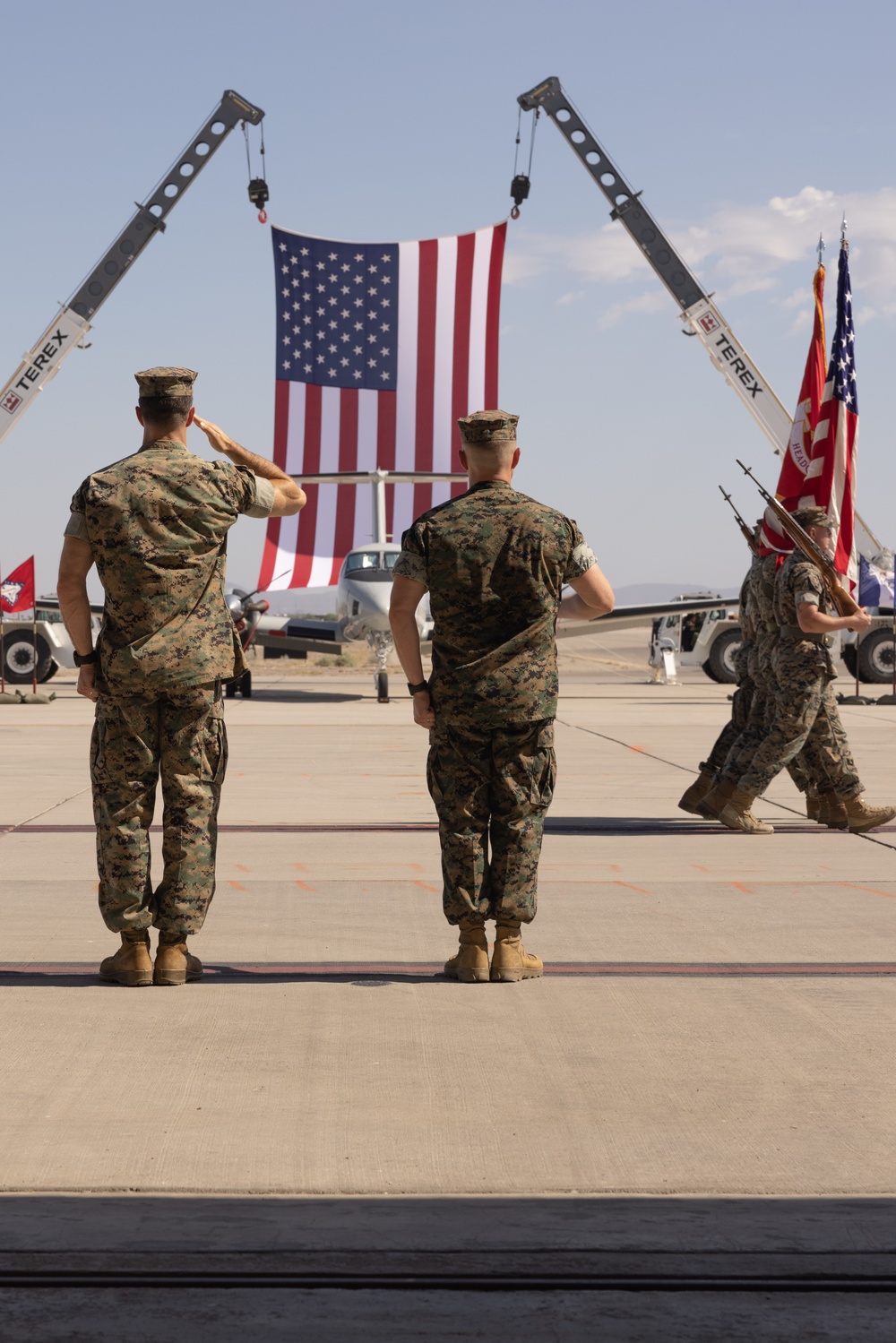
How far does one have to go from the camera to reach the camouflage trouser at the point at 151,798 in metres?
4.73

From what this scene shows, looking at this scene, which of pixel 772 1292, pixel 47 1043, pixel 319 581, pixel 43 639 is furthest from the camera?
pixel 319 581

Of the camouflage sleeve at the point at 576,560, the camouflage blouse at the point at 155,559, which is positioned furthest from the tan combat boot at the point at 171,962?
the camouflage sleeve at the point at 576,560

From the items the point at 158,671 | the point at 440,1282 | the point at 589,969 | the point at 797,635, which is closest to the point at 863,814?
the point at 797,635

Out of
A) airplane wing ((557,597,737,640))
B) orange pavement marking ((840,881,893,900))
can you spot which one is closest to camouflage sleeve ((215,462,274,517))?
orange pavement marking ((840,881,893,900))

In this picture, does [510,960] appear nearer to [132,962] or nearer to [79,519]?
[132,962]

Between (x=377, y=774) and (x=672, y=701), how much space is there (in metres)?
11.9

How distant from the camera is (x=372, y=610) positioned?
23.4 m

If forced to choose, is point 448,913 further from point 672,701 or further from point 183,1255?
point 672,701

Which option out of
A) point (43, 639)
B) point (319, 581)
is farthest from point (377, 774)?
point (319, 581)

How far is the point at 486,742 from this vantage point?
4832mm

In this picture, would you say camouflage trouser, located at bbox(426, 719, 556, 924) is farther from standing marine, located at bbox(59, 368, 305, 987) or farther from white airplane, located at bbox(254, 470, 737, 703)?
white airplane, located at bbox(254, 470, 737, 703)

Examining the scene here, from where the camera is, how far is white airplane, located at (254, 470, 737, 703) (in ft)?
77.5

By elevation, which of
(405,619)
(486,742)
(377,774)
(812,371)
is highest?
(812,371)

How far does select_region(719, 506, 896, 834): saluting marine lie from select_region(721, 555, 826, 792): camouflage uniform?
73 mm
